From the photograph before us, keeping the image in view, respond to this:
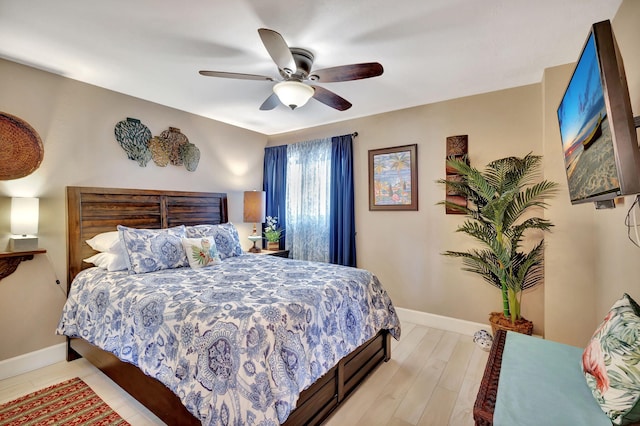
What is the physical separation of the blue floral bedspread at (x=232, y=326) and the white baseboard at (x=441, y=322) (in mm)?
1024

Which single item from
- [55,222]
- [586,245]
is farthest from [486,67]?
[55,222]

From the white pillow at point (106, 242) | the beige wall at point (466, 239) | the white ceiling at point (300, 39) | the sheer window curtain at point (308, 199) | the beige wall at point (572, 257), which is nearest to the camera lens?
the white ceiling at point (300, 39)

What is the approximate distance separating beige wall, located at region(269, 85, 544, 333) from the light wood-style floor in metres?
0.62

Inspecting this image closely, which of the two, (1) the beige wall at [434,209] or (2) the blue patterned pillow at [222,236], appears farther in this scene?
(2) the blue patterned pillow at [222,236]

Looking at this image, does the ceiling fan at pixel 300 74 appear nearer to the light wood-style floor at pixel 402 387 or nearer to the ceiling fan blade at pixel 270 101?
the ceiling fan blade at pixel 270 101

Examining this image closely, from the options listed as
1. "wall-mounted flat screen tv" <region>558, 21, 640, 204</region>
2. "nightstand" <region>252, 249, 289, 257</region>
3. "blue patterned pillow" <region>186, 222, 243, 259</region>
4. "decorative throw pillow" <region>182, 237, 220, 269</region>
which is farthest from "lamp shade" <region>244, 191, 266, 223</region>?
"wall-mounted flat screen tv" <region>558, 21, 640, 204</region>

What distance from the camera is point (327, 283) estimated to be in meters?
2.14

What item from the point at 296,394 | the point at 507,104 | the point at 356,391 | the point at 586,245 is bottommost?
the point at 356,391

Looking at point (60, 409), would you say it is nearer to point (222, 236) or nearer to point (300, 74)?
point (222, 236)

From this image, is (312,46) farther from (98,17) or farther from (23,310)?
(23,310)

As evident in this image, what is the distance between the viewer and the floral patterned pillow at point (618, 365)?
94cm

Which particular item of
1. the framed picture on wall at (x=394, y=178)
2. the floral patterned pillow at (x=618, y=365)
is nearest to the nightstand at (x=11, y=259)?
the framed picture on wall at (x=394, y=178)

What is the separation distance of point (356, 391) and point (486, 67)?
2903 mm

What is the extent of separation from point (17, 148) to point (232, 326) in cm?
254
